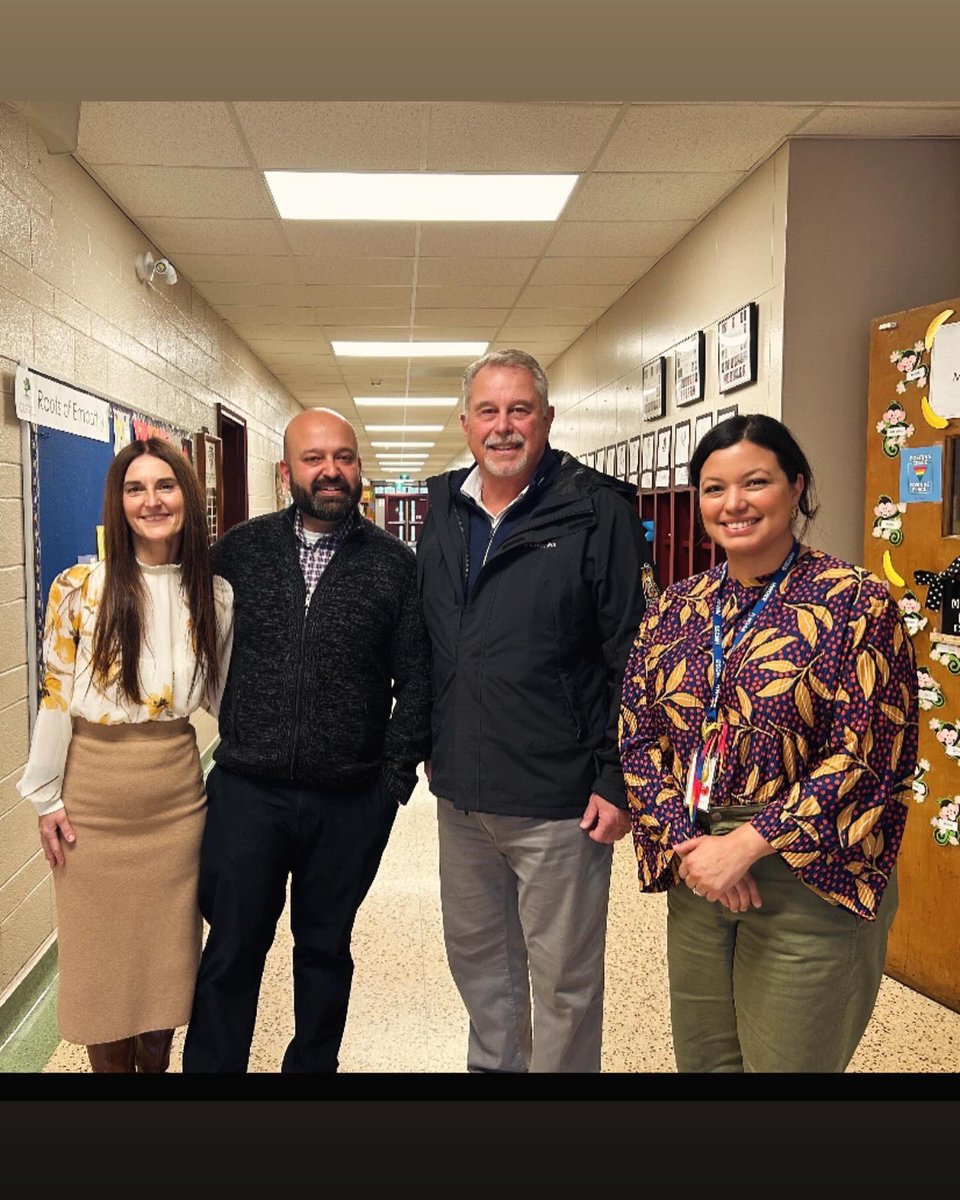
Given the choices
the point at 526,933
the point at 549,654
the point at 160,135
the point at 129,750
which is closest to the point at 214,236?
the point at 160,135

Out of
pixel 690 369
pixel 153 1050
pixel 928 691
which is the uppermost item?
pixel 690 369

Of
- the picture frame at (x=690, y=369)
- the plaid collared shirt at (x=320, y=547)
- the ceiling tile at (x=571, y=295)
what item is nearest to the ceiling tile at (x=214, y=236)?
the ceiling tile at (x=571, y=295)

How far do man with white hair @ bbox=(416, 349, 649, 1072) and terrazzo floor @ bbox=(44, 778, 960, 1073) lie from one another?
1.84ft

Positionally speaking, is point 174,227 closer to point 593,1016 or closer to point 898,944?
point 593,1016

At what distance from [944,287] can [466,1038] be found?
284cm

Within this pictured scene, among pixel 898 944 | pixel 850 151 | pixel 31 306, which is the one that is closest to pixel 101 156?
pixel 31 306

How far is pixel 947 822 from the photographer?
262 centimetres

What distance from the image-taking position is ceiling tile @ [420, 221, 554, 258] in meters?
4.02

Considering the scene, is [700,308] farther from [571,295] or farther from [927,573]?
[927,573]

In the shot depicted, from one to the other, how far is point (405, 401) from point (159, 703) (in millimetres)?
8113

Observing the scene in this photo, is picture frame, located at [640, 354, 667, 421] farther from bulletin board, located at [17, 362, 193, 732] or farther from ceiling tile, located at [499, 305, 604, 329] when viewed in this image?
bulletin board, located at [17, 362, 193, 732]

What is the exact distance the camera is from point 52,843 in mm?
1812

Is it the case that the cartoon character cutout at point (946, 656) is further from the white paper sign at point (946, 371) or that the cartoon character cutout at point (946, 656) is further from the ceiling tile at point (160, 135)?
the ceiling tile at point (160, 135)

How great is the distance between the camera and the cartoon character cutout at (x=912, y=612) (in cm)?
270
